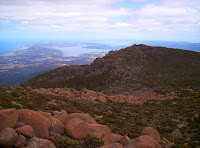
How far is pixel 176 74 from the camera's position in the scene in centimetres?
3691

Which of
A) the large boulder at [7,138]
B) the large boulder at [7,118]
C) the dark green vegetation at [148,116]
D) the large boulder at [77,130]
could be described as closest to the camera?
the large boulder at [7,138]

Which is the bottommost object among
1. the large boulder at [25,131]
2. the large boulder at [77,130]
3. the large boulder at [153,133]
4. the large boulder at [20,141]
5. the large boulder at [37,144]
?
the large boulder at [153,133]

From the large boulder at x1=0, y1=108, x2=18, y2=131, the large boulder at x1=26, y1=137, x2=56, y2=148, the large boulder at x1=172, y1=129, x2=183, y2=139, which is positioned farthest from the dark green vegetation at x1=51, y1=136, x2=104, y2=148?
the large boulder at x1=172, y1=129, x2=183, y2=139

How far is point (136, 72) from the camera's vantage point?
4109cm

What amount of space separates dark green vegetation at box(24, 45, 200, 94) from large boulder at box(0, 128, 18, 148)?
84.0ft

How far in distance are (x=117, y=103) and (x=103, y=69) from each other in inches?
1059

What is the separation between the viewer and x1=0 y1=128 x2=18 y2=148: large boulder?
5806 millimetres

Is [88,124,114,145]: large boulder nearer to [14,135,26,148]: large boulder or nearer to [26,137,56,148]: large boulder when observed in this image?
[26,137,56,148]: large boulder

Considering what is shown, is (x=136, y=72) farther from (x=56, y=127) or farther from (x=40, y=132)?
(x=40, y=132)

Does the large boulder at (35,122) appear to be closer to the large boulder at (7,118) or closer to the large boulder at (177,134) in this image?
the large boulder at (7,118)

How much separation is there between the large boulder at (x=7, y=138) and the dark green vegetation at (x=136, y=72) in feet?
84.0

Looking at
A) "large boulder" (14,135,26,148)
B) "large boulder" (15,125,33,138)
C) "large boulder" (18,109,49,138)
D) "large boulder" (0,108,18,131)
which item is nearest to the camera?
"large boulder" (14,135,26,148)

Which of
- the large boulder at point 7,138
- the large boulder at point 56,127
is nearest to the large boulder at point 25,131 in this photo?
the large boulder at point 7,138

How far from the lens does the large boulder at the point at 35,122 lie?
7496 millimetres
